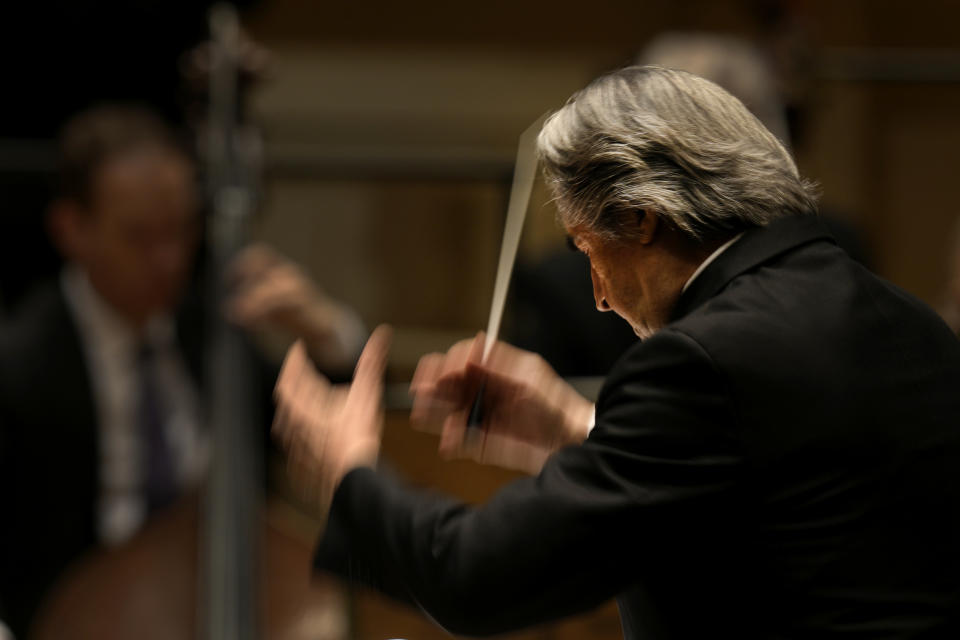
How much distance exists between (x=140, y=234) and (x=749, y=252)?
69.8 inches

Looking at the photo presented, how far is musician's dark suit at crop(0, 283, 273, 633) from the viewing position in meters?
2.42

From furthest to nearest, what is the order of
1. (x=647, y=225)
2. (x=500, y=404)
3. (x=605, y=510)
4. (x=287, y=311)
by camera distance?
(x=287, y=311) → (x=500, y=404) → (x=647, y=225) → (x=605, y=510)

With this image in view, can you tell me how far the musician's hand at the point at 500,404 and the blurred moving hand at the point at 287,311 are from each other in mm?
924

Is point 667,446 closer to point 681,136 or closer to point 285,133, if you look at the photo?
point 681,136

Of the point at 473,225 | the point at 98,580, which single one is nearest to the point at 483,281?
the point at 473,225

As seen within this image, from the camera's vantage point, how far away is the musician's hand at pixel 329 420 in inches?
43.9

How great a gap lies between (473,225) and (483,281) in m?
0.17

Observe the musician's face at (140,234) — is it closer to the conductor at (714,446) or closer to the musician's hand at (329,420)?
the musician's hand at (329,420)

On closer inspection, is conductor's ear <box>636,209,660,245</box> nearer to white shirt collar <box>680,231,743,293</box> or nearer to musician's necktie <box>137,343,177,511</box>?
white shirt collar <box>680,231,743,293</box>

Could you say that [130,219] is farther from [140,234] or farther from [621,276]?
[621,276]

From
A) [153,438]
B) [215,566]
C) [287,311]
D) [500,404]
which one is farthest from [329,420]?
[153,438]

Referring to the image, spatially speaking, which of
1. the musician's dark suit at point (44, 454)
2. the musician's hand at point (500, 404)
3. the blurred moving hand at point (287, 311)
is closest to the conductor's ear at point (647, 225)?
the musician's hand at point (500, 404)

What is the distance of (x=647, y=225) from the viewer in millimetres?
1051

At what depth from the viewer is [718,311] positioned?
99 cm
